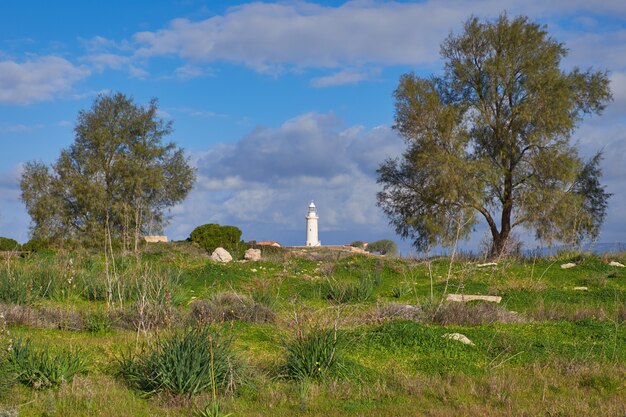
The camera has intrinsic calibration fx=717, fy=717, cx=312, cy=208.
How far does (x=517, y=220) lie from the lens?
28.6m

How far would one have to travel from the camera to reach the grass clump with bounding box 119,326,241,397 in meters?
7.02

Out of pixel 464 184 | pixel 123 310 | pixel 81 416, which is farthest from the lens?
pixel 464 184

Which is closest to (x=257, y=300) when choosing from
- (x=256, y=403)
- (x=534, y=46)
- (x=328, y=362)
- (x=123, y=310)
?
(x=123, y=310)

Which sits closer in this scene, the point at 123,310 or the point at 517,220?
the point at 123,310

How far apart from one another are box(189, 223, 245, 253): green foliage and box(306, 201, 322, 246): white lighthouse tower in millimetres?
19897

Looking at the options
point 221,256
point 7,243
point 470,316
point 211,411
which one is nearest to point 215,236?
point 221,256

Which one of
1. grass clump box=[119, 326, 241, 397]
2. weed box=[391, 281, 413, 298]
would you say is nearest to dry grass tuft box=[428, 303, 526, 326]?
weed box=[391, 281, 413, 298]

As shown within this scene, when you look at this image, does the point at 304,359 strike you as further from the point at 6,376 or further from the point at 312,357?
the point at 6,376

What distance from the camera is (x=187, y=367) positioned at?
7.04m

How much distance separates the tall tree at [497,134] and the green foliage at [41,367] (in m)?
21.1

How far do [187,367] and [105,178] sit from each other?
3138 cm

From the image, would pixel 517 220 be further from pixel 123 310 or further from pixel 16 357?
pixel 16 357

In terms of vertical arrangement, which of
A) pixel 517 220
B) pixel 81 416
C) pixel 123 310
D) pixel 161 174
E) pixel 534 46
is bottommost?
pixel 81 416

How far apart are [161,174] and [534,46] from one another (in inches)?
744
